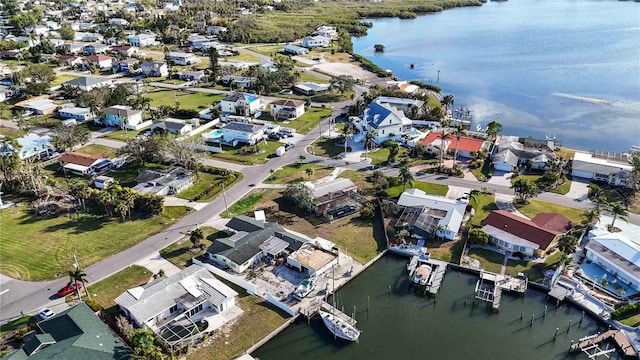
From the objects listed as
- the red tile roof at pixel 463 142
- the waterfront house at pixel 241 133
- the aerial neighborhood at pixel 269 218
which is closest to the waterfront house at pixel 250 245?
A: the aerial neighborhood at pixel 269 218

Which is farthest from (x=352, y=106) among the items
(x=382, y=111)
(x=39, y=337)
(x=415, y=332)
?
(x=39, y=337)

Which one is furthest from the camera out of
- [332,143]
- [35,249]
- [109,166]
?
[332,143]

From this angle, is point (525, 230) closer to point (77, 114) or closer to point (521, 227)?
point (521, 227)

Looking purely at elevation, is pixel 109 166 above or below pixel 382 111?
below

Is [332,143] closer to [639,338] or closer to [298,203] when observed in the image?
[298,203]

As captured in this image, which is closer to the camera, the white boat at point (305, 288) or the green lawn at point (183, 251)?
the white boat at point (305, 288)

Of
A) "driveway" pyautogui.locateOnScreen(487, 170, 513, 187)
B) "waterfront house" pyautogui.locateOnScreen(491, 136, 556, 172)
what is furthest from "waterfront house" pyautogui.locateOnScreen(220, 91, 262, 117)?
"driveway" pyautogui.locateOnScreen(487, 170, 513, 187)

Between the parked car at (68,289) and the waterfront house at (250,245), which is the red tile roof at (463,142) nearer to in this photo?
the waterfront house at (250,245)
